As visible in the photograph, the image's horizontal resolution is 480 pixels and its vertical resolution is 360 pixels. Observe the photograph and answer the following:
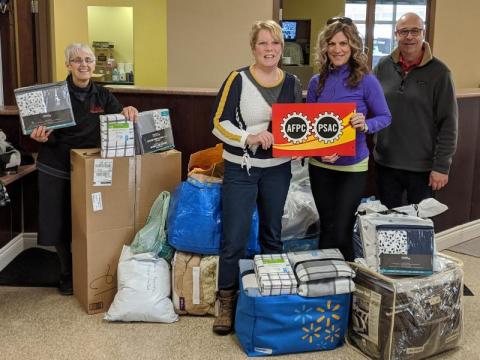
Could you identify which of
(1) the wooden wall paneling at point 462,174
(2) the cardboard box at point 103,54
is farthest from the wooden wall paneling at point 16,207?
(2) the cardboard box at point 103,54

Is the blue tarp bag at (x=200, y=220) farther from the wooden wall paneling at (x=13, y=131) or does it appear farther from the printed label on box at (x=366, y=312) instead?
the wooden wall paneling at (x=13, y=131)

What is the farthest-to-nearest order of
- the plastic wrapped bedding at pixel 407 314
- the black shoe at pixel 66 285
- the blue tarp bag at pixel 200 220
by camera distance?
the black shoe at pixel 66 285, the blue tarp bag at pixel 200 220, the plastic wrapped bedding at pixel 407 314

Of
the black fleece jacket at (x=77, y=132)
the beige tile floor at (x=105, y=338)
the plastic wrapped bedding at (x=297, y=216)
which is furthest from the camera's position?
the plastic wrapped bedding at (x=297, y=216)

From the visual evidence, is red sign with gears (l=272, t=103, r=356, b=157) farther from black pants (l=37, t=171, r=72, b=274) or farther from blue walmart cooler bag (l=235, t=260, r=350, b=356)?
black pants (l=37, t=171, r=72, b=274)

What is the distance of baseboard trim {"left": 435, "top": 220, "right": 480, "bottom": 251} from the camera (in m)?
A: 3.78

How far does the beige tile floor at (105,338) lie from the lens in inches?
92.4

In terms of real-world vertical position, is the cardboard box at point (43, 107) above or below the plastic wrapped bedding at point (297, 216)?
above

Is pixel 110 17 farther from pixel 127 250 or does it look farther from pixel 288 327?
pixel 288 327

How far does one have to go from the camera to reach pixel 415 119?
2.74m

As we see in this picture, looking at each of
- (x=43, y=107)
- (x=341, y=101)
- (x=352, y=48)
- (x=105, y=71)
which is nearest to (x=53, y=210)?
(x=43, y=107)

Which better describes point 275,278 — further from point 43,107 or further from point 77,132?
point 43,107

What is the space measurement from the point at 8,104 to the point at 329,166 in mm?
2339

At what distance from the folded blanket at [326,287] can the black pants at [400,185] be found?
70cm

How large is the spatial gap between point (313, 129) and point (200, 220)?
67cm
